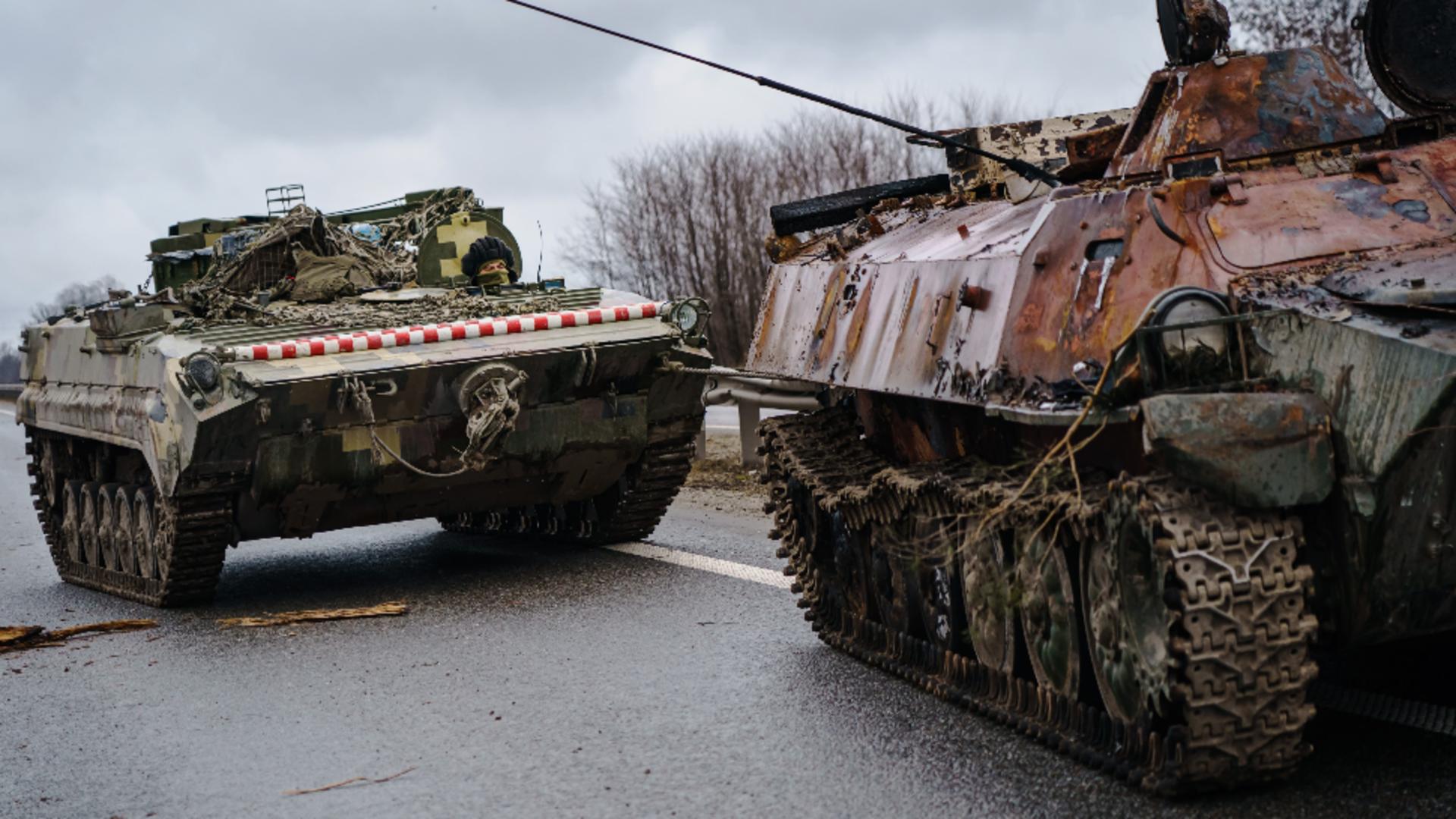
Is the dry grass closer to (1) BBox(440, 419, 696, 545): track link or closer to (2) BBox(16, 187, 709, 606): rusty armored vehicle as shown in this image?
(1) BBox(440, 419, 696, 545): track link

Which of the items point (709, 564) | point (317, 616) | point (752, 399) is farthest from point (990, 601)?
point (752, 399)

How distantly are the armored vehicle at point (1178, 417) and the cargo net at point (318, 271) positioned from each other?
13.2 feet

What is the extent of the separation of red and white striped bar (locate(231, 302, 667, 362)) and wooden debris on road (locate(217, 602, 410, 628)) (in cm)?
140

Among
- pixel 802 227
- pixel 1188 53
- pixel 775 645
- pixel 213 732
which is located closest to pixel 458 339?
pixel 802 227

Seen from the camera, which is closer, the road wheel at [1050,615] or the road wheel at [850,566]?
the road wheel at [1050,615]

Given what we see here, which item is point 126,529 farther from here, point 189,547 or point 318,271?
point 318,271

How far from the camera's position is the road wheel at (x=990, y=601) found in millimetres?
7004

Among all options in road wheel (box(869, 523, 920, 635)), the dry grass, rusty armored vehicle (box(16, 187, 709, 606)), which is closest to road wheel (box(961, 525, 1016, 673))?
road wheel (box(869, 523, 920, 635))

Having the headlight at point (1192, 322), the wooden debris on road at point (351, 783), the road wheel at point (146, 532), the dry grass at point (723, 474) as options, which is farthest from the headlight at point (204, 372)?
the headlight at point (1192, 322)

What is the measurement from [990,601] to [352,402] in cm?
493

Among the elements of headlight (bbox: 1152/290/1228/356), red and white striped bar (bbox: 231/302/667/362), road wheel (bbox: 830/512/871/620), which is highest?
headlight (bbox: 1152/290/1228/356)

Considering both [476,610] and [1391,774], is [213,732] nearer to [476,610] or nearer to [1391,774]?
[476,610]

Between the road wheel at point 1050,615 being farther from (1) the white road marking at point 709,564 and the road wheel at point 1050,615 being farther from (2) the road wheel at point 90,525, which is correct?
(2) the road wheel at point 90,525

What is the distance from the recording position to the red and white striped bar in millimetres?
11023
